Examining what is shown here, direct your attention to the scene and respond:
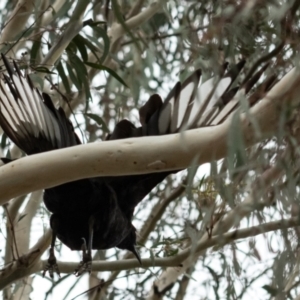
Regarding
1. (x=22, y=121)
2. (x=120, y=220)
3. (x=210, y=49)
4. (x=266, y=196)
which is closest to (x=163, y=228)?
(x=120, y=220)

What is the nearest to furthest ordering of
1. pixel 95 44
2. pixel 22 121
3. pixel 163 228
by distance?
1. pixel 22 121
2. pixel 95 44
3. pixel 163 228

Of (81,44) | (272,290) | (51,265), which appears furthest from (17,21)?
(272,290)

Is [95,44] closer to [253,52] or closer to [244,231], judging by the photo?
[244,231]

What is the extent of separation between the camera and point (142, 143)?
1.28 metres

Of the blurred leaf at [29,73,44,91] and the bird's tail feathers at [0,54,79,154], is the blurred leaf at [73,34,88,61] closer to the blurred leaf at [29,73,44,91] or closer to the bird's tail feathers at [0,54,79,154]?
the blurred leaf at [29,73,44,91]

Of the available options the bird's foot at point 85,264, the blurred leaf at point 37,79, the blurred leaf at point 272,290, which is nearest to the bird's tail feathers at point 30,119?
the blurred leaf at point 37,79

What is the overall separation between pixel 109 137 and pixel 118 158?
1.96 ft

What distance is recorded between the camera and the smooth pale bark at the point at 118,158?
49.3 inches

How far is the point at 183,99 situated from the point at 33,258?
0.51 meters

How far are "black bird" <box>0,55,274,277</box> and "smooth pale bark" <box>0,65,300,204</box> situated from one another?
35 cm

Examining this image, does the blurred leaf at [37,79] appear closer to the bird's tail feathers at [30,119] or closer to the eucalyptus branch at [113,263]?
the bird's tail feathers at [30,119]

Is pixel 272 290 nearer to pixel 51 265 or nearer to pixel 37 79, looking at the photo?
pixel 51 265

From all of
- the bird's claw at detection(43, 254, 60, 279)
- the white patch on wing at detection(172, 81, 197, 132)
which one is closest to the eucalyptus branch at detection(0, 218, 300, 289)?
the bird's claw at detection(43, 254, 60, 279)

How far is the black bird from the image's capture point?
1670 millimetres
